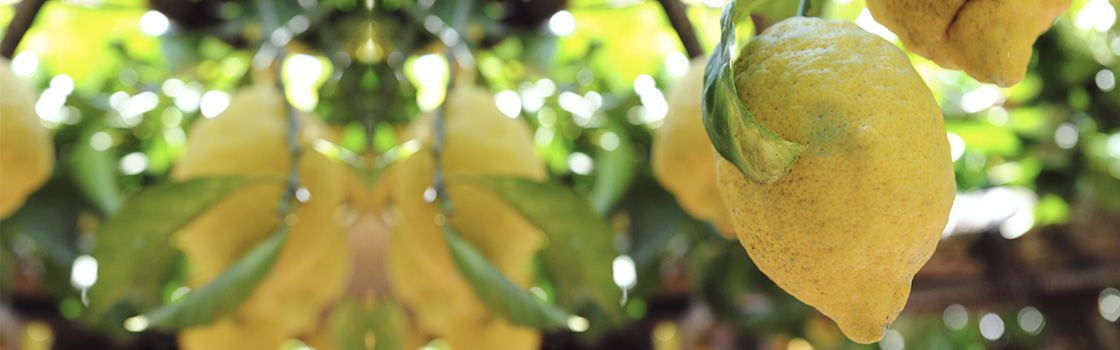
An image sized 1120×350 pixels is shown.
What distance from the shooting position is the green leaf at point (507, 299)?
677 millimetres

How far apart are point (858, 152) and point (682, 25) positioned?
0.98 ft

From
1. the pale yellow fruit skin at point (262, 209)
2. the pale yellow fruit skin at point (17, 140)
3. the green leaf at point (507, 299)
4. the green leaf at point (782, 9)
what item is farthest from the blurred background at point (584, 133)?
the green leaf at point (782, 9)

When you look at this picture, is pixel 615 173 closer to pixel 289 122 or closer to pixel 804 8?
pixel 289 122

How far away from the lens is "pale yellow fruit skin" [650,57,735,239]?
2.40ft

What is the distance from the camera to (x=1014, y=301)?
5.44ft

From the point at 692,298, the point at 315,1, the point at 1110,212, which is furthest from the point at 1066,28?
the point at 315,1

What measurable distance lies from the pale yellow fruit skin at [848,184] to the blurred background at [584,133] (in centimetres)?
62

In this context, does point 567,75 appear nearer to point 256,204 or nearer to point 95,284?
point 256,204

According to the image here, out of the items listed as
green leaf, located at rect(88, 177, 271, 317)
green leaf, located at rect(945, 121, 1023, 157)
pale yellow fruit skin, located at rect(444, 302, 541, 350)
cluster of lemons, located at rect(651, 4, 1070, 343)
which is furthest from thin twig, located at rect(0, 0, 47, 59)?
green leaf, located at rect(945, 121, 1023, 157)

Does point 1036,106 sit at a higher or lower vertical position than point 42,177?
lower

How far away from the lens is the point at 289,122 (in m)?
0.84

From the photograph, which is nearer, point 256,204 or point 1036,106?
point 256,204

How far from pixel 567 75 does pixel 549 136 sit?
11 cm

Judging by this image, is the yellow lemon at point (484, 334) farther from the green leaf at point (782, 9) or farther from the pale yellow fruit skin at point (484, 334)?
the green leaf at point (782, 9)
